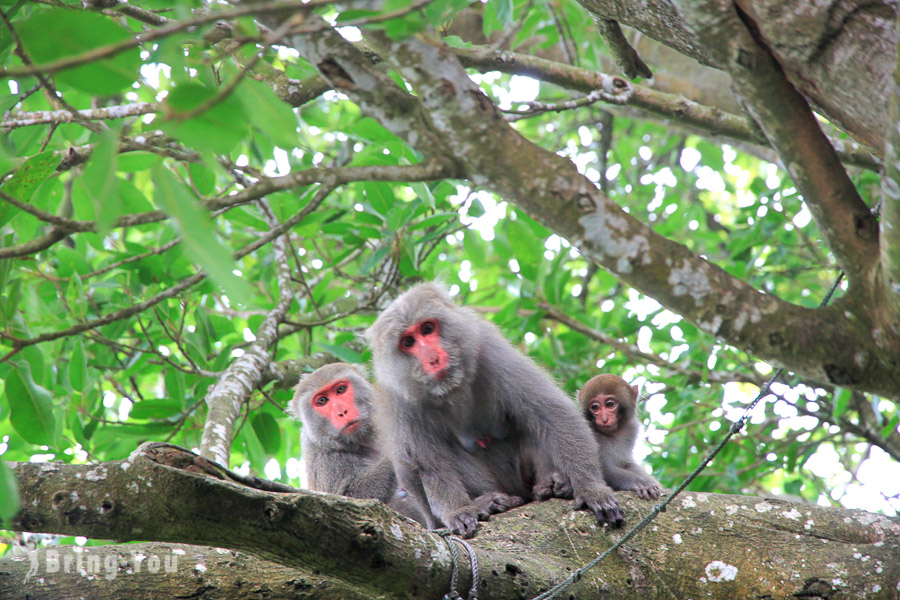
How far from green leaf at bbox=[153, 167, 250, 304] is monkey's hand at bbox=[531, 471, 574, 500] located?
3113mm

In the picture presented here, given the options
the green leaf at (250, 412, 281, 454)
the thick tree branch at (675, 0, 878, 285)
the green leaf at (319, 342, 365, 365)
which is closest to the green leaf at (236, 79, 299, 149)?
the thick tree branch at (675, 0, 878, 285)

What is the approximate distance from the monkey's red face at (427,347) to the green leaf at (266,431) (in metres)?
1.70

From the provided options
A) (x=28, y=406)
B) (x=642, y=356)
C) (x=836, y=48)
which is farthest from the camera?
(x=642, y=356)

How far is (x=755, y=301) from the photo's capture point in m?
2.36

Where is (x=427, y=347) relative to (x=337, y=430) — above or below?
above

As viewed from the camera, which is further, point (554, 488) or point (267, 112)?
point (554, 488)

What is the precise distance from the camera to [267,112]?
1.56m

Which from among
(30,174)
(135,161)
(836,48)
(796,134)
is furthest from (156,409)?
(836,48)

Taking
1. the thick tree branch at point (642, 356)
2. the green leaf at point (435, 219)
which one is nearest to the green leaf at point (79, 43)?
the green leaf at point (435, 219)

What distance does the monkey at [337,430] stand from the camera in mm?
5211

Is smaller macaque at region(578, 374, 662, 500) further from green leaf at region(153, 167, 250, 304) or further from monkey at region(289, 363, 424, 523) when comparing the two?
green leaf at region(153, 167, 250, 304)

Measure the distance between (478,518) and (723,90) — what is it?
572cm

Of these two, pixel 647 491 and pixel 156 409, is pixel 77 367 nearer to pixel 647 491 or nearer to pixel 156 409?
pixel 156 409

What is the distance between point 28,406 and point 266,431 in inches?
88.8
